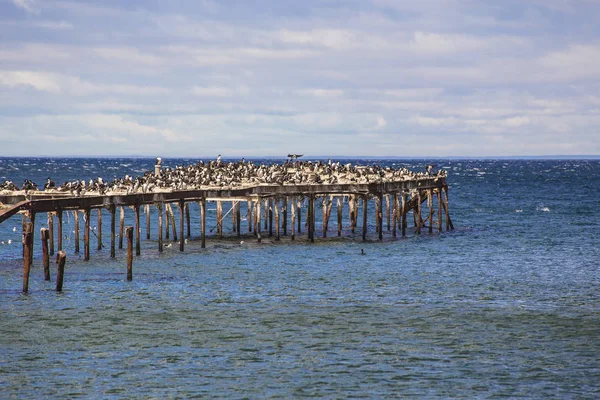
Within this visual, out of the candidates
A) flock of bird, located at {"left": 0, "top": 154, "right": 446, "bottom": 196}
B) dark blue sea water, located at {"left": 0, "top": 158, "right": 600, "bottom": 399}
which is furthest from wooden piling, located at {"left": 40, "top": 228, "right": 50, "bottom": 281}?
flock of bird, located at {"left": 0, "top": 154, "right": 446, "bottom": 196}

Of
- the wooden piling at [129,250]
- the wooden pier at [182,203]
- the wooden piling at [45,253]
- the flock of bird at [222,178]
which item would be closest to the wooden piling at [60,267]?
the wooden pier at [182,203]

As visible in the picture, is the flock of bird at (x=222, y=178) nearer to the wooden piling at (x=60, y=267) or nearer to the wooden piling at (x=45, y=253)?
the wooden piling at (x=45, y=253)

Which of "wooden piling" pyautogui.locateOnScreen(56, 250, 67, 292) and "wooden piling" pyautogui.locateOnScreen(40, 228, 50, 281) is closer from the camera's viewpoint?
"wooden piling" pyautogui.locateOnScreen(56, 250, 67, 292)

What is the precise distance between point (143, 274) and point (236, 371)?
62.2 ft

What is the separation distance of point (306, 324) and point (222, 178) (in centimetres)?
2866

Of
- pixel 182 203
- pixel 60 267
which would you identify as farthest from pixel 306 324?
pixel 182 203

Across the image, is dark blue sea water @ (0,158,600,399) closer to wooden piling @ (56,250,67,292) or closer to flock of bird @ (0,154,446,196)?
wooden piling @ (56,250,67,292)

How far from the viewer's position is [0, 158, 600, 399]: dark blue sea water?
26734 mm

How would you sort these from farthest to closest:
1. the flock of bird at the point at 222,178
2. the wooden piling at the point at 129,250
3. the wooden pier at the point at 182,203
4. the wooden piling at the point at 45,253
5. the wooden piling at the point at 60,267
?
the flock of bird at the point at 222,178
the wooden pier at the point at 182,203
the wooden piling at the point at 45,253
the wooden piling at the point at 129,250
the wooden piling at the point at 60,267

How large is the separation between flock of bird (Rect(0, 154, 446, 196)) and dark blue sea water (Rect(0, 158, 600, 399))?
3936 mm

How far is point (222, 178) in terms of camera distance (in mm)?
61938

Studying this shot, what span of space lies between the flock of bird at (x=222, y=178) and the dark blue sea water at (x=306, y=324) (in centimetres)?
394

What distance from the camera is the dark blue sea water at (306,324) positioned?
2673cm

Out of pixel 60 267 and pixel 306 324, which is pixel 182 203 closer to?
pixel 60 267
